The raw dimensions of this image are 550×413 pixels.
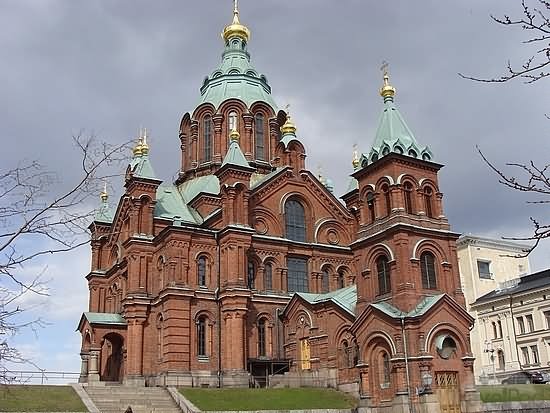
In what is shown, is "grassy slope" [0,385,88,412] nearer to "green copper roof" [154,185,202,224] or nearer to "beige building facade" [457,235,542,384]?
"green copper roof" [154,185,202,224]

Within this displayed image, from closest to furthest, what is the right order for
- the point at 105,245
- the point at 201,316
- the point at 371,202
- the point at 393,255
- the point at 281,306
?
the point at 393,255 → the point at 371,202 → the point at 201,316 → the point at 281,306 → the point at 105,245

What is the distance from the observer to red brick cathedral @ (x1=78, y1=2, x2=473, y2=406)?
29.9 m

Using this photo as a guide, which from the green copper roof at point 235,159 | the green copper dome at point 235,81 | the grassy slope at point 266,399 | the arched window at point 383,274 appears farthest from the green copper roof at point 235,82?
the grassy slope at point 266,399

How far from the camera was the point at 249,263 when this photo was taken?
38.9 metres

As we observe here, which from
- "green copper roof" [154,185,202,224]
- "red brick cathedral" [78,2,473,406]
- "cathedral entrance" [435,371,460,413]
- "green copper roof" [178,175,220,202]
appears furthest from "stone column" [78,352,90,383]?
"cathedral entrance" [435,371,460,413]

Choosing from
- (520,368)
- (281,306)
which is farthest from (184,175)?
(520,368)

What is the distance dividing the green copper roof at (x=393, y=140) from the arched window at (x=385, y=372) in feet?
33.2

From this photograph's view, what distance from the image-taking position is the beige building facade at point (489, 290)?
52.2 meters

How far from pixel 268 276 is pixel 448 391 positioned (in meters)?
14.3

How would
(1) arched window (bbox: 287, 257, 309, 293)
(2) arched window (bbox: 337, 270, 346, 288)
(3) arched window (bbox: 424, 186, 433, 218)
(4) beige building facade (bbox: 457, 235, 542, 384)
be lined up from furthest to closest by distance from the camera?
1. (4) beige building facade (bbox: 457, 235, 542, 384)
2. (2) arched window (bbox: 337, 270, 346, 288)
3. (1) arched window (bbox: 287, 257, 309, 293)
4. (3) arched window (bbox: 424, 186, 433, 218)

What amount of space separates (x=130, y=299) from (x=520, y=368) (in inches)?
1227

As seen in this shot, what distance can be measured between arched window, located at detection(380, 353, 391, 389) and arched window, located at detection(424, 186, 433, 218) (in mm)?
7760

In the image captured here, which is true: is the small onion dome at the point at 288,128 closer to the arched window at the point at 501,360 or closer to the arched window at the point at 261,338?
the arched window at the point at 261,338

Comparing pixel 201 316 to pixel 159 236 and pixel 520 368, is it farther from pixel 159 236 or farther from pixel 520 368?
pixel 520 368
